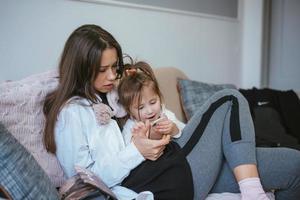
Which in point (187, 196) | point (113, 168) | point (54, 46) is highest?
point (54, 46)

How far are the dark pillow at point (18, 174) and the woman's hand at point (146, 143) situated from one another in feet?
1.18

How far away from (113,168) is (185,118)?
0.98 meters

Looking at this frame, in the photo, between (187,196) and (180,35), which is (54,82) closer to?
(187,196)

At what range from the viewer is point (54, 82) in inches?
53.4

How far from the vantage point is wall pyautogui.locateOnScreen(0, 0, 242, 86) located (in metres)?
1.55

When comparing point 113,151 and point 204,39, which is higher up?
point 204,39

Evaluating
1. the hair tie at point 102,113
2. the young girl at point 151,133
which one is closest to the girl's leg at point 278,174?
the young girl at point 151,133

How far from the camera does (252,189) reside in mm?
1173

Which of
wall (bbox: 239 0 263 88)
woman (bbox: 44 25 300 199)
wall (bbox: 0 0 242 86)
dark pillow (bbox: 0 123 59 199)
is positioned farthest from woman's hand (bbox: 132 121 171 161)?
wall (bbox: 239 0 263 88)

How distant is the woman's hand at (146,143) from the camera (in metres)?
1.18

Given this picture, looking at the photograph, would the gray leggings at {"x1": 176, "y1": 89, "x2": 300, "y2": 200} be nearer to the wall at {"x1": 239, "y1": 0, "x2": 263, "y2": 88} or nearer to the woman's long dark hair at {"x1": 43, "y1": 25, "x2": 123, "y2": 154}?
the woman's long dark hair at {"x1": 43, "y1": 25, "x2": 123, "y2": 154}

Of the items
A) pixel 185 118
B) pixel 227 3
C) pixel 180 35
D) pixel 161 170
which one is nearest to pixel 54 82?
pixel 161 170

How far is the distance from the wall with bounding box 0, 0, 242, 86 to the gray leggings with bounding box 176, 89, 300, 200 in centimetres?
83

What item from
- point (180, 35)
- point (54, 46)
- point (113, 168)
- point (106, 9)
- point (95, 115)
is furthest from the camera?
point (180, 35)
